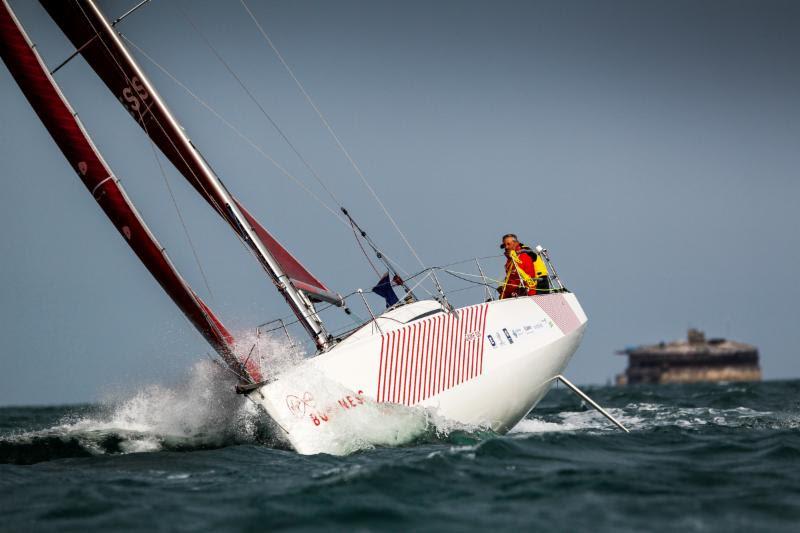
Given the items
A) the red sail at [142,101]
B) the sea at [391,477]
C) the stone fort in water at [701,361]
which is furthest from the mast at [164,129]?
the stone fort in water at [701,361]

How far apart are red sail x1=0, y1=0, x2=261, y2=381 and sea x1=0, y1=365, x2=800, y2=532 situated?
1678mm

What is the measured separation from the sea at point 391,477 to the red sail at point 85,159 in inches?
66.1

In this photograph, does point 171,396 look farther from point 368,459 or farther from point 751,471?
point 751,471

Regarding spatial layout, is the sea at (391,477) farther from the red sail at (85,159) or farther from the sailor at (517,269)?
the sailor at (517,269)

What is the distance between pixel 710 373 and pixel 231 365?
322 ft

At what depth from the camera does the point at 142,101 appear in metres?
11.7

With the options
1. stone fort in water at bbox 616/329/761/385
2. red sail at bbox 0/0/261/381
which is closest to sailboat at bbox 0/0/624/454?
red sail at bbox 0/0/261/381

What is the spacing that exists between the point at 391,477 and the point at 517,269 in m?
5.21

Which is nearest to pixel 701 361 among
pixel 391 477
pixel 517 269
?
pixel 517 269

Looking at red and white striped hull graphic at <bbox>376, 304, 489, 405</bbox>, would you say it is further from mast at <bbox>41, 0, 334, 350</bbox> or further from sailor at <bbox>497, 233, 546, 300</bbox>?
sailor at <bbox>497, 233, 546, 300</bbox>

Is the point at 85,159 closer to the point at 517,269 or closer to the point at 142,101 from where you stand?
the point at 142,101

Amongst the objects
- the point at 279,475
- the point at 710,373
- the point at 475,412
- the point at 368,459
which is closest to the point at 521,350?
the point at 475,412

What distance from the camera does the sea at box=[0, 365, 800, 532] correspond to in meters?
6.28

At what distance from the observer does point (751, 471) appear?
805cm
